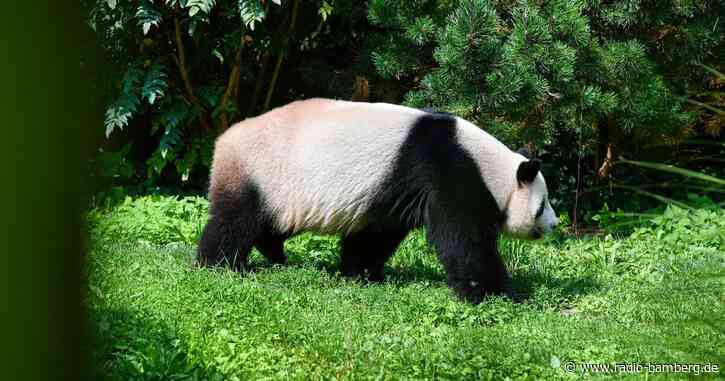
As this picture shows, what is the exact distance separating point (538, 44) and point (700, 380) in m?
4.97

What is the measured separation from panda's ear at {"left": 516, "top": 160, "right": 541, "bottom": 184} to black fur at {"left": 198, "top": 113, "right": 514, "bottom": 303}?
0.88ft

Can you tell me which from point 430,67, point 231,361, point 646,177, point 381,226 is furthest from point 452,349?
point 646,177

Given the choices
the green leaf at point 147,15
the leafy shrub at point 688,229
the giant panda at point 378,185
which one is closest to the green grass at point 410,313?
the leafy shrub at point 688,229

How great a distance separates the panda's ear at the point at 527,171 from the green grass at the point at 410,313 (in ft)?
2.83

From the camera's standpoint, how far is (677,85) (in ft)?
27.4

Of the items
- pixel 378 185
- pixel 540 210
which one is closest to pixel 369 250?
pixel 378 185

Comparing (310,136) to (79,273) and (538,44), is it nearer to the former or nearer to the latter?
(538,44)

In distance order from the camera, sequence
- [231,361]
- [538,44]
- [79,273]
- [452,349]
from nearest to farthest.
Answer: [79,273]
[231,361]
[452,349]
[538,44]

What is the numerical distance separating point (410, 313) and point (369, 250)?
1.31m

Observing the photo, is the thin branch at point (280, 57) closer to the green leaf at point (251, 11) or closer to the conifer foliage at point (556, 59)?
the green leaf at point (251, 11)

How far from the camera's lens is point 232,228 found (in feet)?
20.5

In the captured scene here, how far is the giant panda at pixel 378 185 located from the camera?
5930mm

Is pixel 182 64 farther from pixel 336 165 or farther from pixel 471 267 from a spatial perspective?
pixel 471 267

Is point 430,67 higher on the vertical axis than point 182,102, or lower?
higher
